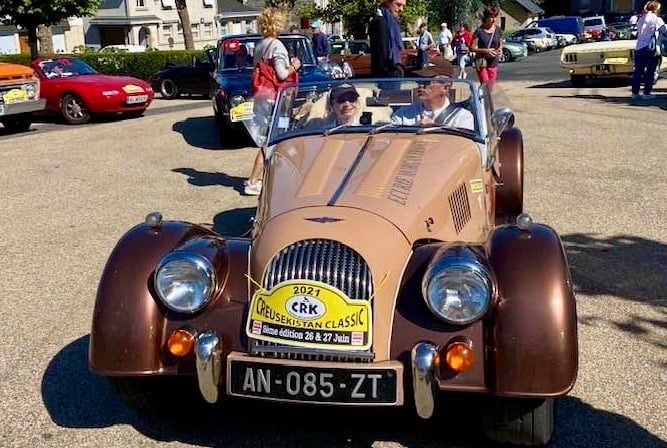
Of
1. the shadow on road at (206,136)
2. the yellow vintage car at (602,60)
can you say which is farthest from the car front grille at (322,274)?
the yellow vintage car at (602,60)

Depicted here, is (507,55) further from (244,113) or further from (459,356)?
(459,356)

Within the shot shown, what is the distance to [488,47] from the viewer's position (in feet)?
40.1

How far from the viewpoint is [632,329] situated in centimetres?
499

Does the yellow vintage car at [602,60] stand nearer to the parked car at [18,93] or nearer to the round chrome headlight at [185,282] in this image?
the parked car at [18,93]

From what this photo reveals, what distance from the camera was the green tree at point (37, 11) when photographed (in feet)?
87.9

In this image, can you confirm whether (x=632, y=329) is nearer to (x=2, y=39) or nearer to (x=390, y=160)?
(x=390, y=160)

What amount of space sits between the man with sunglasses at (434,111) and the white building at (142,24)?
179ft

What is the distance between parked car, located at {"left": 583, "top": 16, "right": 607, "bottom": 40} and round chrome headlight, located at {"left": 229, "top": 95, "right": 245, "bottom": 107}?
132ft

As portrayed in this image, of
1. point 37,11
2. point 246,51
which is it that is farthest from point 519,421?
point 37,11

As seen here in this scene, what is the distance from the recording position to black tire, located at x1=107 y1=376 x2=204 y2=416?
383cm

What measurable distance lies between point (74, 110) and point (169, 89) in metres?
6.35

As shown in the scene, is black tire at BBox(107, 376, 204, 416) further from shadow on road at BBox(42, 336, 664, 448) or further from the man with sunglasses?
the man with sunglasses

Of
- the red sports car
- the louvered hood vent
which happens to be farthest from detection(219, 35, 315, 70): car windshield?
the louvered hood vent

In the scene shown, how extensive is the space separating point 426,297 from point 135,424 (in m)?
1.57
